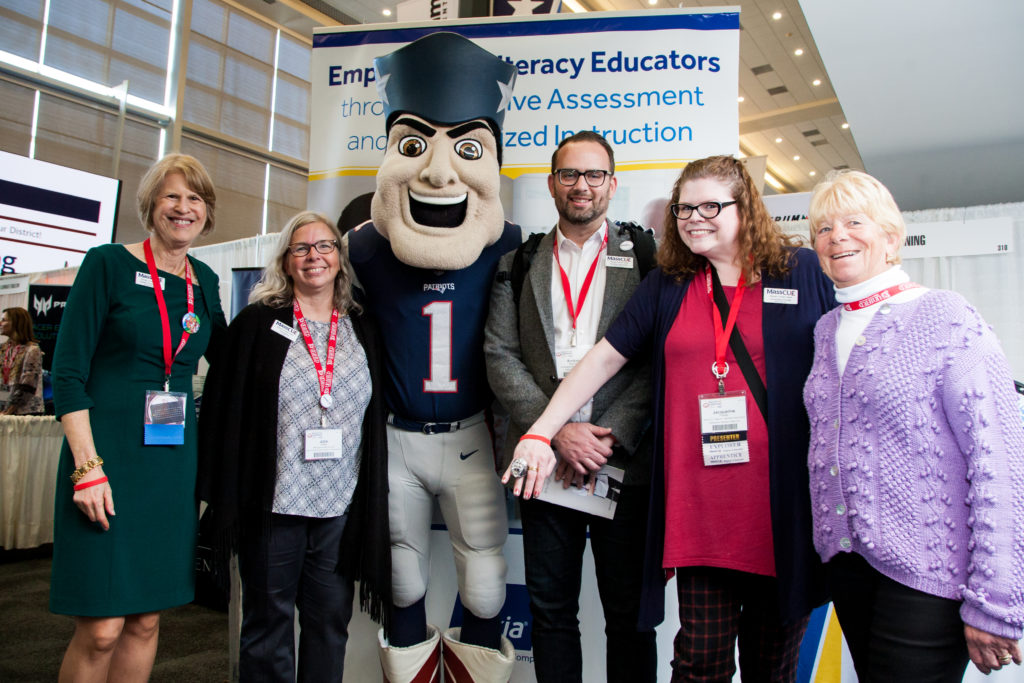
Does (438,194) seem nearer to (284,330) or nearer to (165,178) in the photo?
(284,330)

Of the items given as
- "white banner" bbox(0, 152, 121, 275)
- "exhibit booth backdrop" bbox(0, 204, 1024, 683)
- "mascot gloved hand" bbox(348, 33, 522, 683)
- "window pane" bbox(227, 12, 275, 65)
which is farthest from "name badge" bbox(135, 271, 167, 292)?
"window pane" bbox(227, 12, 275, 65)

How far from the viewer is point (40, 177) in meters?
7.03

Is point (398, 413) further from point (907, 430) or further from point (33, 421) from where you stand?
point (33, 421)

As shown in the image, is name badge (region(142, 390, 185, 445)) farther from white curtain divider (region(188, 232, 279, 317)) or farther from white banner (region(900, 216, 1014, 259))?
white banner (region(900, 216, 1014, 259))

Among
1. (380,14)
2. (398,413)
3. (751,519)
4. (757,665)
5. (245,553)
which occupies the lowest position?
(757,665)

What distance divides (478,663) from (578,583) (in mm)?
473

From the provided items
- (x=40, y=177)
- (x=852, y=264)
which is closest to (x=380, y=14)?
(x=40, y=177)

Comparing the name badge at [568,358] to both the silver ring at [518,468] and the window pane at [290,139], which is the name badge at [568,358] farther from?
A: the window pane at [290,139]

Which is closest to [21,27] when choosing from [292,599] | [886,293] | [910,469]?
[292,599]

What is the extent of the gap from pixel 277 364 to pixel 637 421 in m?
1.01

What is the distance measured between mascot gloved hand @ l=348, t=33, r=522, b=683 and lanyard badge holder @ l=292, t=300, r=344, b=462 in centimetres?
21

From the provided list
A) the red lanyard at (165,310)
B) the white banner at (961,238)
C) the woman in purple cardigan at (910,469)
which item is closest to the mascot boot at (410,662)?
the red lanyard at (165,310)

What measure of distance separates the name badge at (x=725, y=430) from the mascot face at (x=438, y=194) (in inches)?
35.5

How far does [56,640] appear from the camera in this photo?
3.10 metres
